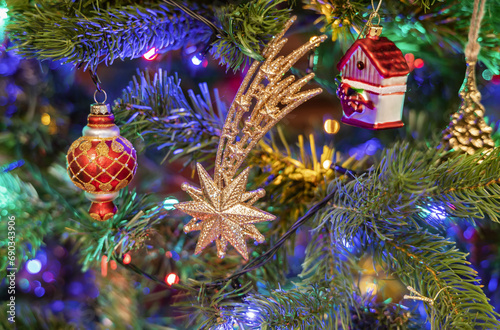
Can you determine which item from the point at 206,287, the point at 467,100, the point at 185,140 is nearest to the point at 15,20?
the point at 185,140

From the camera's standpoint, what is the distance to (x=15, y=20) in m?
0.42

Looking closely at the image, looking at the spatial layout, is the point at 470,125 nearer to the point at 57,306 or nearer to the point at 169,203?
the point at 169,203

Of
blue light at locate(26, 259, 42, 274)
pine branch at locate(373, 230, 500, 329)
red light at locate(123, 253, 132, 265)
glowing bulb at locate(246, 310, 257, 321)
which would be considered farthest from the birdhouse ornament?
blue light at locate(26, 259, 42, 274)

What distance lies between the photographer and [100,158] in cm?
47

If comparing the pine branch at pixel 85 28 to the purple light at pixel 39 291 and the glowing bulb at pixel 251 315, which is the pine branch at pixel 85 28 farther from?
the purple light at pixel 39 291

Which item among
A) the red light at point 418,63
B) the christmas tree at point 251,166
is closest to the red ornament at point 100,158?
the christmas tree at point 251,166

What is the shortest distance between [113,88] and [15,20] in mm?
357

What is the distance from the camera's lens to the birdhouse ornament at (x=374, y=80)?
44 centimetres

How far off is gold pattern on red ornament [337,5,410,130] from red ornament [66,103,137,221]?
0.87ft

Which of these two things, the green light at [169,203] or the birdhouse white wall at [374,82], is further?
the green light at [169,203]

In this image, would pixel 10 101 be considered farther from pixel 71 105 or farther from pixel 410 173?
pixel 410 173

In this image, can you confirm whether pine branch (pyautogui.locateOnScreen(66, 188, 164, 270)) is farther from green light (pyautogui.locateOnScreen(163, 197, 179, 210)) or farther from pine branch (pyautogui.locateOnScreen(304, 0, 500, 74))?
pine branch (pyautogui.locateOnScreen(304, 0, 500, 74))

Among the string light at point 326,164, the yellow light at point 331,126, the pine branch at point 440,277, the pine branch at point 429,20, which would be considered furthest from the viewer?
the yellow light at point 331,126

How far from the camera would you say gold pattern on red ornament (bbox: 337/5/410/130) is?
0.44 meters
